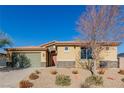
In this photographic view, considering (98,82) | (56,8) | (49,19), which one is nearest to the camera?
(98,82)

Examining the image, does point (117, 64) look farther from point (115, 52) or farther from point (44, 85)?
point (44, 85)

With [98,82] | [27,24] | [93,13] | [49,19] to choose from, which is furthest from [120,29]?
[27,24]

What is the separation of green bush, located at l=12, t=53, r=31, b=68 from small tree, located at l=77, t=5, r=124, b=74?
12.8 meters

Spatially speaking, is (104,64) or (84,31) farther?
(104,64)

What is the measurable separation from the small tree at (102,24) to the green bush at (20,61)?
12.8m

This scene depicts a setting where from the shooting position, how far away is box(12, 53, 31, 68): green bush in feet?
118

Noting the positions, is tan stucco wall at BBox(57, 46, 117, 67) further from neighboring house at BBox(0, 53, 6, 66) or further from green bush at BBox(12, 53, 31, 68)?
neighboring house at BBox(0, 53, 6, 66)

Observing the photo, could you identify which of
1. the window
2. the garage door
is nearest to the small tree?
the window

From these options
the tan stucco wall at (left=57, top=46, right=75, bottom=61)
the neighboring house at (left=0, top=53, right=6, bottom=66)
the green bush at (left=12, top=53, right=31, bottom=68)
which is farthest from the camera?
the neighboring house at (left=0, top=53, right=6, bottom=66)

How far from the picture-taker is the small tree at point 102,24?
23.8 metres

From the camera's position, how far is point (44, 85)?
2092 centimetres

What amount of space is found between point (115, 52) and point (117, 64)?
1.37 m

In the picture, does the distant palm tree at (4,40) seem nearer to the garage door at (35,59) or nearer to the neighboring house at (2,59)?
the garage door at (35,59)
